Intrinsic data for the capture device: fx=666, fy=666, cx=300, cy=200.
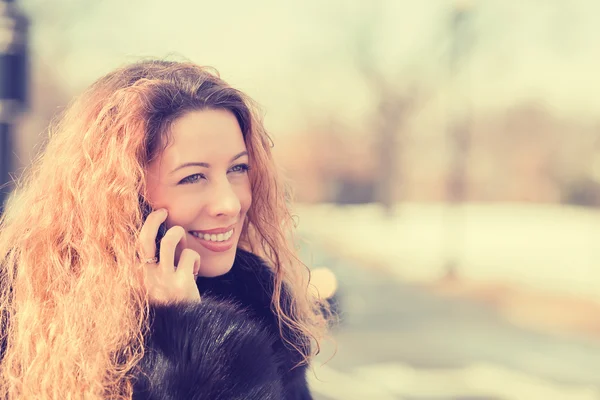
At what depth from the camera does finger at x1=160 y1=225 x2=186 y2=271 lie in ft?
5.87

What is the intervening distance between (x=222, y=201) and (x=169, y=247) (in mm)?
199

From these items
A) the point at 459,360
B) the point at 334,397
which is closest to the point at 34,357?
the point at 334,397

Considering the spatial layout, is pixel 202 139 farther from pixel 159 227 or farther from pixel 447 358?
pixel 447 358

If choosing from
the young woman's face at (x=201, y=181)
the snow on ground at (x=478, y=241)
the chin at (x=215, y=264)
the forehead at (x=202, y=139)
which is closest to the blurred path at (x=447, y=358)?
the snow on ground at (x=478, y=241)

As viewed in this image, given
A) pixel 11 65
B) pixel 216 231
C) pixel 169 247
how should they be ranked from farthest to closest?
pixel 11 65 → pixel 216 231 → pixel 169 247

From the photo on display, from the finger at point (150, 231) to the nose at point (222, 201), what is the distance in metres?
0.14

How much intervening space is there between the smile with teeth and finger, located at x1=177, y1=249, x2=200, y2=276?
3.5 inches

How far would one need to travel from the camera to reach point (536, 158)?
21094mm

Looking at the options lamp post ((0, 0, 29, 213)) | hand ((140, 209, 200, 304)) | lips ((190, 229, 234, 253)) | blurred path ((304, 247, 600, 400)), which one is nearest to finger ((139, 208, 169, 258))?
hand ((140, 209, 200, 304))

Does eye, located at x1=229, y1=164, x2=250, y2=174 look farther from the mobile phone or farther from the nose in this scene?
the mobile phone

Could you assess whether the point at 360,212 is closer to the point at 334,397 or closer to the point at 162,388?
the point at 334,397

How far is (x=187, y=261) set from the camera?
5.90ft

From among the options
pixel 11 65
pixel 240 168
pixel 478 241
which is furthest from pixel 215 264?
pixel 478 241

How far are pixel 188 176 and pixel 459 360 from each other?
20.1 feet
